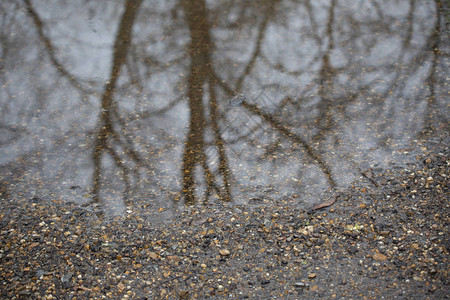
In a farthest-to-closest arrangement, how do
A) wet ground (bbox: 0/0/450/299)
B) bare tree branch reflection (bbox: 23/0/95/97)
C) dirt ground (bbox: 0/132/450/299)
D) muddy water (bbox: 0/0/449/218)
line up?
bare tree branch reflection (bbox: 23/0/95/97)
muddy water (bbox: 0/0/449/218)
wet ground (bbox: 0/0/450/299)
dirt ground (bbox: 0/132/450/299)

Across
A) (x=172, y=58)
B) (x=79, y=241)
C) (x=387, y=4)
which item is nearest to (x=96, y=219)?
(x=79, y=241)

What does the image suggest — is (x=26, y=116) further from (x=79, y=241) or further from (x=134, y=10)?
(x=134, y=10)

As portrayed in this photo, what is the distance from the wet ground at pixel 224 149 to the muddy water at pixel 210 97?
2 cm

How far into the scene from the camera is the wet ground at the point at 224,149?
2879 millimetres

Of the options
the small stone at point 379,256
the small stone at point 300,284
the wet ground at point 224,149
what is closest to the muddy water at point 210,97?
the wet ground at point 224,149

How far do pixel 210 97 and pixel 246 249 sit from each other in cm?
190

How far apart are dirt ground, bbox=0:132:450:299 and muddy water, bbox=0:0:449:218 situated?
0.19 metres

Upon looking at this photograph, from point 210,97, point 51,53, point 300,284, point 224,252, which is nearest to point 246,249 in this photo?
point 224,252

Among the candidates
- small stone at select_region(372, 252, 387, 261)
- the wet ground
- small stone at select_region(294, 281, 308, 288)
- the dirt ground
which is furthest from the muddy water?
small stone at select_region(294, 281, 308, 288)

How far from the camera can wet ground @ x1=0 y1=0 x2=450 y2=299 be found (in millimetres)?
2879

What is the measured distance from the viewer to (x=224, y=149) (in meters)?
3.85

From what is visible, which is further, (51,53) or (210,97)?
(51,53)

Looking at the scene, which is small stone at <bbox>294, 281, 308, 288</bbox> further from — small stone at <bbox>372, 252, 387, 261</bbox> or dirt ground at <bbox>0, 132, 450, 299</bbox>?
small stone at <bbox>372, 252, 387, 261</bbox>

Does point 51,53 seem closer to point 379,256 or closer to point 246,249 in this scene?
point 246,249
